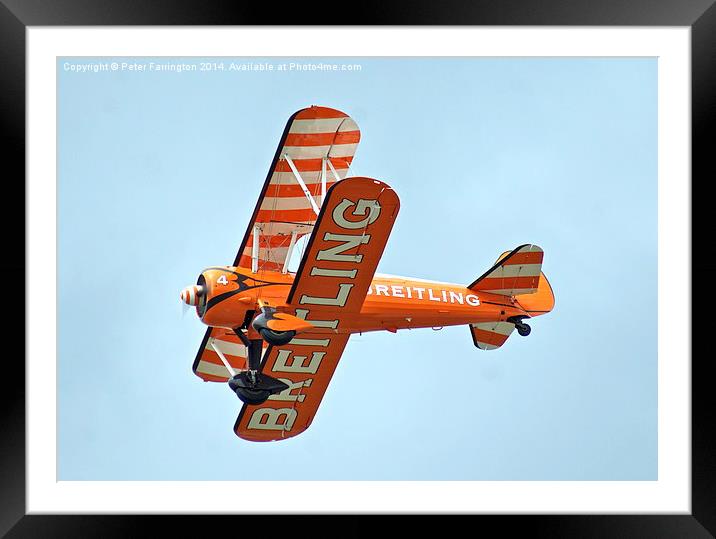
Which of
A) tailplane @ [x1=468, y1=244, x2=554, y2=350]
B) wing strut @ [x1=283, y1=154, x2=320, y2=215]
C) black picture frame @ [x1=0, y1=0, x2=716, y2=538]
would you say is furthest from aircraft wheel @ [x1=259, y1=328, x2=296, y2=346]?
tailplane @ [x1=468, y1=244, x2=554, y2=350]

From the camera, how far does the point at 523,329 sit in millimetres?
14398

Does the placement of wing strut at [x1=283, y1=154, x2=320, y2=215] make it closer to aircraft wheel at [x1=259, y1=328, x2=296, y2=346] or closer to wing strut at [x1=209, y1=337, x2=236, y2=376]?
aircraft wheel at [x1=259, y1=328, x2=296, y2=346]

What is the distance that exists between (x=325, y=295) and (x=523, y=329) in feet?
7.56

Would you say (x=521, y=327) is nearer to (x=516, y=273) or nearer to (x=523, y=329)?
(x=523, y=329)

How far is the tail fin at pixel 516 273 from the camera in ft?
47.5

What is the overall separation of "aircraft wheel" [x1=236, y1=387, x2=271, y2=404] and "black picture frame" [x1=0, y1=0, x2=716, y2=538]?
1.26 metres

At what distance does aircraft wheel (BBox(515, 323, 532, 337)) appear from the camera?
14383mm

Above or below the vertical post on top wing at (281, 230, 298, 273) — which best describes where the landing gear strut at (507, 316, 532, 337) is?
below
